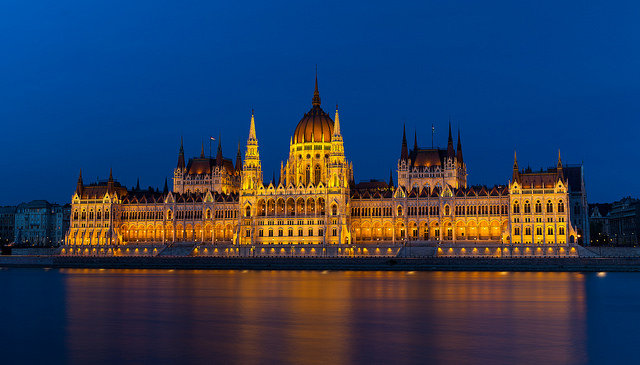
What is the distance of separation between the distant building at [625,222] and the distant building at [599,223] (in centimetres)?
155

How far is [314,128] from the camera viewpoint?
132 meters

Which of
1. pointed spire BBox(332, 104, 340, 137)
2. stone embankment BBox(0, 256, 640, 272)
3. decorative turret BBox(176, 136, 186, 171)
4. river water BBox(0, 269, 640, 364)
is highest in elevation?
pointed spire BBox(332, 104, 340, 137)

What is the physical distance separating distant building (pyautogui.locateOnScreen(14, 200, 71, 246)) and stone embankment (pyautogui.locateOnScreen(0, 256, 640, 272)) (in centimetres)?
5253

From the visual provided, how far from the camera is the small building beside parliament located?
364ft

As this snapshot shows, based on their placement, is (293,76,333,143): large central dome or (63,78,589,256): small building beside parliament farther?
(293,76,333,143): large central dome

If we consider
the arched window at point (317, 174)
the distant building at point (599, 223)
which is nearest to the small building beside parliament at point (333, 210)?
the arched window at point (317, 174)

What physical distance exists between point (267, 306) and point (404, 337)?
651 inches

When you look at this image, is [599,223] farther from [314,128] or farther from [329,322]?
[329,322]

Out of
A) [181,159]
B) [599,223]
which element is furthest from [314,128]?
[599,223]

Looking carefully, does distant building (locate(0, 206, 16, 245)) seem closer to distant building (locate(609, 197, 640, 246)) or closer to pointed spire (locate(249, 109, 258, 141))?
pointed spire (locate(249, 109, 258, 141))

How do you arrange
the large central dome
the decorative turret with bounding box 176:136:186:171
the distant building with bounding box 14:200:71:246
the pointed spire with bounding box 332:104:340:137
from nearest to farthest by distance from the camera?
the pointed spire with bounding box 332:104:340:137
the large central dome
the decorative turret with bounding box 176:136:186:171
the distant building with bounding box 14:200:71:246

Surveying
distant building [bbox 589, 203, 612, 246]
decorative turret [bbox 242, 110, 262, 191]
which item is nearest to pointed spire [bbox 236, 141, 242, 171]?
decorative turret [bbox 242, 110, 262, 191]

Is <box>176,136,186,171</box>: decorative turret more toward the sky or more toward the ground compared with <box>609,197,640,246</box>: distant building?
more toward the sky

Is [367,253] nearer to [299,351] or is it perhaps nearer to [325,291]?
[325,291]
